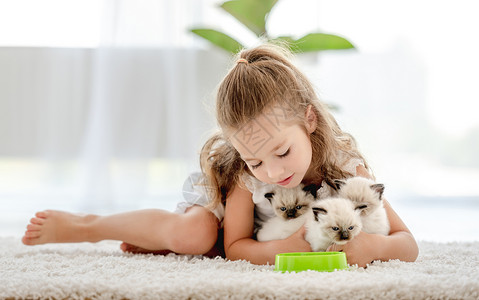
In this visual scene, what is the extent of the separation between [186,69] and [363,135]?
1.13 m

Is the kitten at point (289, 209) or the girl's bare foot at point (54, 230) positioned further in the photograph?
the girl's bare foot at point (54, 230)

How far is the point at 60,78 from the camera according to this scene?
10.8 feet

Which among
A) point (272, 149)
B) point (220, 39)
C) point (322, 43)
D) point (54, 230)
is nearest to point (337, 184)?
point (272, 149)

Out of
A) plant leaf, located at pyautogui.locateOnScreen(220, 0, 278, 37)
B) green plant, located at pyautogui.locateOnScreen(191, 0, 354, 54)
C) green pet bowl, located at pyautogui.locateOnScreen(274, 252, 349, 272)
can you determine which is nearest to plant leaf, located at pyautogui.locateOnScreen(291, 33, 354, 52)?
green plant, located at pyautogui.locateOnScreen(191, 0, 354, 54)

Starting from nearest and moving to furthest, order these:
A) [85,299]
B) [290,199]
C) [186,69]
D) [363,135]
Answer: [85,299] < [290,199] < [186,69] < [363,135]

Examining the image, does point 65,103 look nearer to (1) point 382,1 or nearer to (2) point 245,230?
(1) point 382,1

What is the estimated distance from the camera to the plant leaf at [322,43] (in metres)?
2.75

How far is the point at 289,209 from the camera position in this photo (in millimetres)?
1346

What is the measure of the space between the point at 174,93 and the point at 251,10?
68 cm

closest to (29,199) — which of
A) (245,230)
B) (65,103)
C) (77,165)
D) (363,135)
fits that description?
(77,165)

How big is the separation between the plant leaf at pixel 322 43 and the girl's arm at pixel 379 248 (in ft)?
5.19

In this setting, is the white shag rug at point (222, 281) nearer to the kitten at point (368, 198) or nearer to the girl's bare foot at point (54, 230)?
the kitten at point (368, 198)

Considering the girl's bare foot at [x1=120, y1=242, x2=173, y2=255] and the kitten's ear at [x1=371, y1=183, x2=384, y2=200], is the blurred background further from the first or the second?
the kitten's ear at [x1=371, y1=183, x2=384, y2=200]

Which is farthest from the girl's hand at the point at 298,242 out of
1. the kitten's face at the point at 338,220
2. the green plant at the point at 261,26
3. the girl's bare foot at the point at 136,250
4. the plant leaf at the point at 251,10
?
the plant leaf at the point at 251,10
